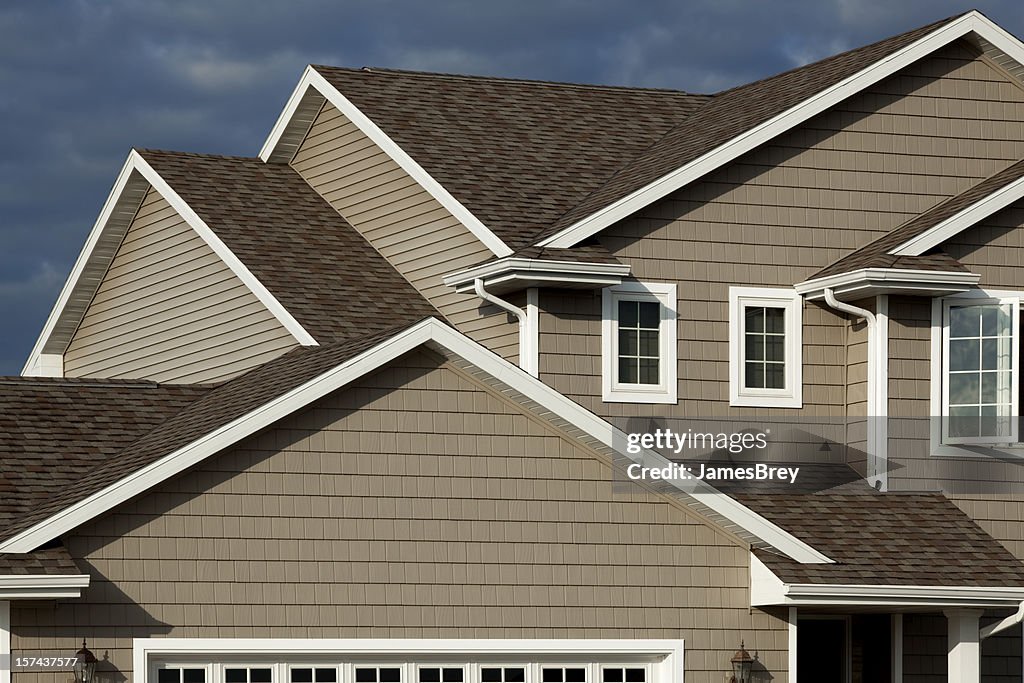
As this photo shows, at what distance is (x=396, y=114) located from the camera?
2228cm

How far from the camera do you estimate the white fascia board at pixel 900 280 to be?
18.9 metres

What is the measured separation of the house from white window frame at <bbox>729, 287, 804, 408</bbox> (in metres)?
0.04

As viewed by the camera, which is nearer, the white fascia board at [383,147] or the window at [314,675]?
the window at [314,675]

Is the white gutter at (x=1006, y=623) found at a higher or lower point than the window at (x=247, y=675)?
higher

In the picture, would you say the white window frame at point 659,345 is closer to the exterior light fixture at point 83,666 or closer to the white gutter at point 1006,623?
the white gutter at point 1006,623

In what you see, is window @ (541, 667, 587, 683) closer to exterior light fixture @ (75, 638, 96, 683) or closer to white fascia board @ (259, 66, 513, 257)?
exterior light fixture @ (75, 638, 96, 683)

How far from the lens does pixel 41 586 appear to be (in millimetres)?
14062

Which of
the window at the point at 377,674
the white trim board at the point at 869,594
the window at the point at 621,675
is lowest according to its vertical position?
the window at the point at 621,675

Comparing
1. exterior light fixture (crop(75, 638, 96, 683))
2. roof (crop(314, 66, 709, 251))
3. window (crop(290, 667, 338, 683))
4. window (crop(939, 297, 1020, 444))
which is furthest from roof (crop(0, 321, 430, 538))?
window (crop(939, 297, 1020, 444))

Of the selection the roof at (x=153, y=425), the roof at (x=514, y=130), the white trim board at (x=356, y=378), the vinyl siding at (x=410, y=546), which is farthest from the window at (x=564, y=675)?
the roof at (x=514, y=130)

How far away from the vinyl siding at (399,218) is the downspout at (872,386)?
3468mm

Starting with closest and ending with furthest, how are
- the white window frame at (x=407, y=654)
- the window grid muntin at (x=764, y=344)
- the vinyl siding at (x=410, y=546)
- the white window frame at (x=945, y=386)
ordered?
1. the vinyl siding at (x=410, y=546)
2. the white window frame at (x=407, y=654)
3. the white window frame at (x=945, y=386)
4. the window grid muntin at (x=764, y=344)

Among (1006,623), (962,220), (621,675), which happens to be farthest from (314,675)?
(962,220)

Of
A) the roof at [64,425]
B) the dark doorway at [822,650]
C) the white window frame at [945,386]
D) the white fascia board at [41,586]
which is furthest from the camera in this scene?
the dark doorway at [822,650]
